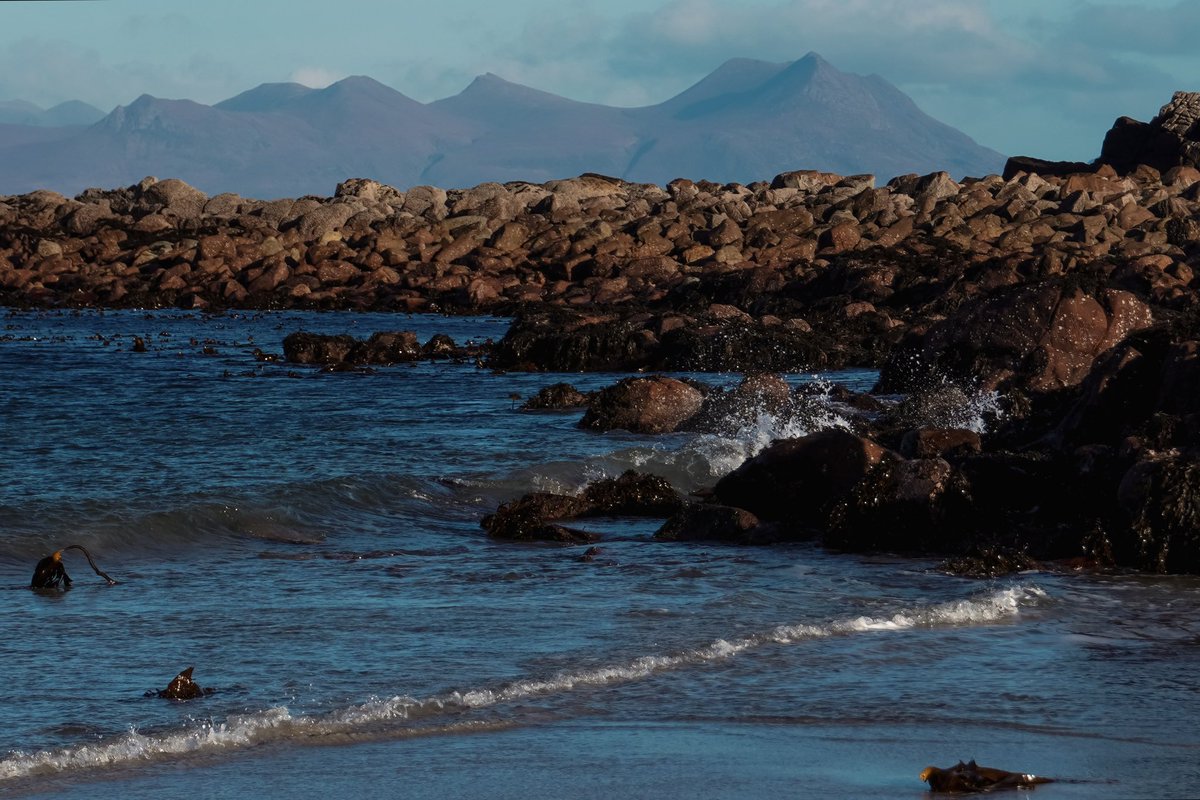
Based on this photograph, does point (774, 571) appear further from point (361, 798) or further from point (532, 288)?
point (532, 288)

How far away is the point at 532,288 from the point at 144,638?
4012 centimetres

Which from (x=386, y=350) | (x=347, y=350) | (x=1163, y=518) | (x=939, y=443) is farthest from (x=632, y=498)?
(x=347, y=350)

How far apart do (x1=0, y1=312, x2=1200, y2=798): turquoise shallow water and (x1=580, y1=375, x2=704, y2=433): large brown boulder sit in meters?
3.57

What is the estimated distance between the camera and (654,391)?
21609 mm

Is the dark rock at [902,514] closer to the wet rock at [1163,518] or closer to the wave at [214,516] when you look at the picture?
the wet rock at [1163,518]

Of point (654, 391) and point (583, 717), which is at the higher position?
point (654, 391)

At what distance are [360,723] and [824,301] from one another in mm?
32349

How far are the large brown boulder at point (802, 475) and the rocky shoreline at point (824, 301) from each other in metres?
0.02

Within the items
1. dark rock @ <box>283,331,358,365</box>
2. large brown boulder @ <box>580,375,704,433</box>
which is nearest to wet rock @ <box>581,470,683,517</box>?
large brown boulder @ <box>580,375,704,433</box>

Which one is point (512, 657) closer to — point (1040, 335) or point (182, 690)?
point (182, 690)

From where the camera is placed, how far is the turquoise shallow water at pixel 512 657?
7223 mm

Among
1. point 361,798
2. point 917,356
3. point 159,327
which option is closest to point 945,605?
point 361,798

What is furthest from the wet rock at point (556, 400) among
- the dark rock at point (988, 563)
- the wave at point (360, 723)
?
the wave at point (360, 723)

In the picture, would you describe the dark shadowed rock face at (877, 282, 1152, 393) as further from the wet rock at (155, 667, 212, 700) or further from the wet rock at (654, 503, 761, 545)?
the wet rock at (155, 667, 212, 700)
